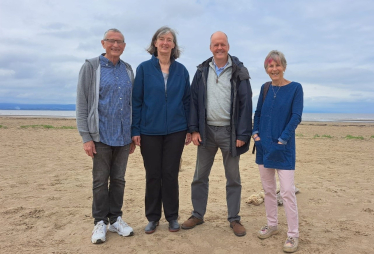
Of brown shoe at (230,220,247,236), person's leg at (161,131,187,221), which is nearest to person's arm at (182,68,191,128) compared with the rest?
person's leg at (161,131,187,221)

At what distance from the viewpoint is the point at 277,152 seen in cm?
310

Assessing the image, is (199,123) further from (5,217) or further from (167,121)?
(5,217)

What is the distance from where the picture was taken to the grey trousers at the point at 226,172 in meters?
3.49

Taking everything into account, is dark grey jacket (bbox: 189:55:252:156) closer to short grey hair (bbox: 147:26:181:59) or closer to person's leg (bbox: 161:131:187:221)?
person's leg (bbox: 161:131:187:221)

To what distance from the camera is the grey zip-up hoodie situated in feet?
10.3

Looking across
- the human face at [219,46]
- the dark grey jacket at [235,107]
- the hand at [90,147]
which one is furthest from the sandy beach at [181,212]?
the human face at [219,46]

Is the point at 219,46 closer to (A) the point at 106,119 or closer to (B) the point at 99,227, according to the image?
(A) the point at 106,119

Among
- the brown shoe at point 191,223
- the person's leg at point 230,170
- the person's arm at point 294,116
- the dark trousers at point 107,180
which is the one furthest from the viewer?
the brown shoe at point 191,223

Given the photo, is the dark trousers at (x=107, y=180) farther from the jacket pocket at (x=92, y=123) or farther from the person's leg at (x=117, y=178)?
the jacket pocket at (x=92, y=123)

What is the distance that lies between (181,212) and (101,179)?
1458mm

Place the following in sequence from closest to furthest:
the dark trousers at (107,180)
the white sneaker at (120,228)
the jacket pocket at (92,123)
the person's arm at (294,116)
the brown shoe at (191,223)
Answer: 1. the person's arm at (294,116)
2. the jacket pocket at (92,123)
3. the dark trousers at (107,180)
4. the white sneaker at (120,228)
5. the brown shoe at (191,223)

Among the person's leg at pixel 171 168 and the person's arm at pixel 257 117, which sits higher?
the person's arm at pixel 257 117

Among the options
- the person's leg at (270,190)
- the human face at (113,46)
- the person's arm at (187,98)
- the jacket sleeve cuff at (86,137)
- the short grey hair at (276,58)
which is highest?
the human face at (113,46)

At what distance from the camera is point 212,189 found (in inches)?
214
